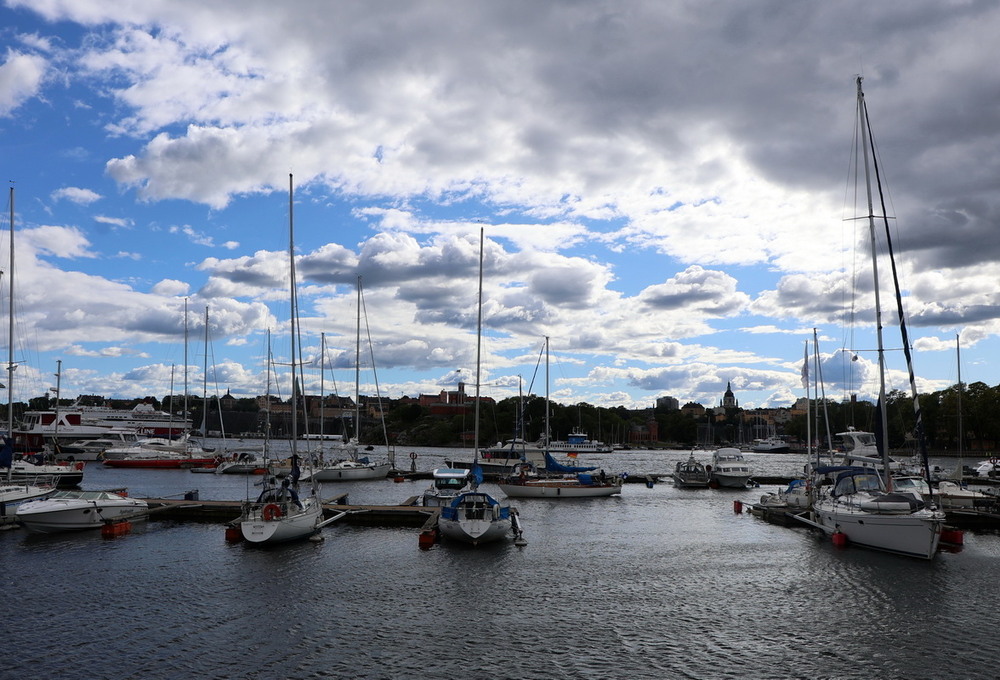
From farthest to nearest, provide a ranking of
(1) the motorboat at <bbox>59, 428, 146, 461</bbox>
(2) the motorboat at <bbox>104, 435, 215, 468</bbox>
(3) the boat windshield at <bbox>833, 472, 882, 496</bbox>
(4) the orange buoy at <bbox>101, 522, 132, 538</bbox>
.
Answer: (1) the motorboat at <bbox>59, 428, 146, 461</bbox>
(2) the motorboat at <bbox>104, 435, 215, 468</bbox>
(4) the orange buoy at <bbox>101, 522, 132, 538</bbox>
(3) the boat windshield at <bbox>833, 472, 882, 496</bbox>

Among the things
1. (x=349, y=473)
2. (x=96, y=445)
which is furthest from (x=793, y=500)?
(x=96, y=445)

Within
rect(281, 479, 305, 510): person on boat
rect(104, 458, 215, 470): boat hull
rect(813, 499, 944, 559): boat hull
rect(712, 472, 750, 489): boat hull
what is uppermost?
rect(281, 479, 305, 510): person on boat

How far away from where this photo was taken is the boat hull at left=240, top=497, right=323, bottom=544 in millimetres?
37406

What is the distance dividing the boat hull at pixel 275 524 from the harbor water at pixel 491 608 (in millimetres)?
848

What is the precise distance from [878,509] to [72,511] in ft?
132

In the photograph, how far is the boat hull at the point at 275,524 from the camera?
123 ft

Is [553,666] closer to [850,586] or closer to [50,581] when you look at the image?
[850,586]

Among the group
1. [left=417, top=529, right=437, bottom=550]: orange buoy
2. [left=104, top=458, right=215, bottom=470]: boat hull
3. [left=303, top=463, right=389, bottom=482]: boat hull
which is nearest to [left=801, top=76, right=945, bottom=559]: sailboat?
[left=417, top=529, right=437, bottom=550]: orange buoy

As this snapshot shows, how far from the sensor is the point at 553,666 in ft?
69.8

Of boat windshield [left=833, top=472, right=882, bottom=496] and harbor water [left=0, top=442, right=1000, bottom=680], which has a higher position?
boat windshield [left=833, top=472, right=882, bottom=496]

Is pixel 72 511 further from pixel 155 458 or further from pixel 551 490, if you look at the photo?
pixel 155 458

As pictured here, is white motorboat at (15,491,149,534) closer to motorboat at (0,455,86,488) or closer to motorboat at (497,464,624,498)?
motorboat at (0,455,86,488)

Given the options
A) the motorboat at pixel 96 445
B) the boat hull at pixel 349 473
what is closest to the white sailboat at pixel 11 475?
the boat hull at pixel 349 473

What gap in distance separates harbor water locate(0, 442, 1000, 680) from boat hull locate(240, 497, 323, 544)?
33.4 inches
